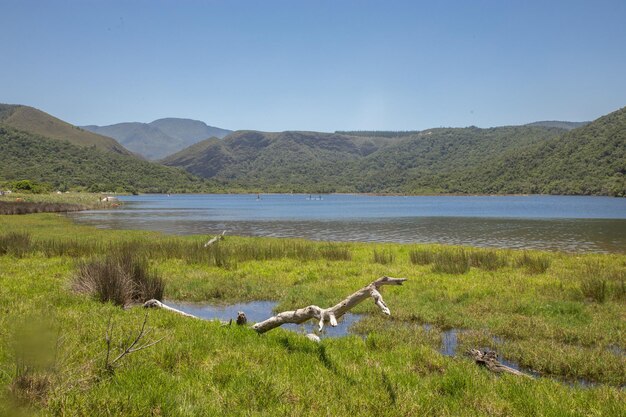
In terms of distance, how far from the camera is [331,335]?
11.4 m

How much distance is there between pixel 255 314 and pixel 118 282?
4.12 metres

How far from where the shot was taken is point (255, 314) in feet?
46.1

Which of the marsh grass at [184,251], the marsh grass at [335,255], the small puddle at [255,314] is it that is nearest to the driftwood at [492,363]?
the small puddle at [255,314]

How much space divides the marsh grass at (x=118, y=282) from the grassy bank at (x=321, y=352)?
57 cm

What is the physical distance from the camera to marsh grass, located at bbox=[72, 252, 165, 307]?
12.4 m

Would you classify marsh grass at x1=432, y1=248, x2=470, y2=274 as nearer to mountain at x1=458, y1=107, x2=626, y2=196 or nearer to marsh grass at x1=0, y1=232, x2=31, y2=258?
marsh grass at x1=0, y1=232, x2=31, y2=258

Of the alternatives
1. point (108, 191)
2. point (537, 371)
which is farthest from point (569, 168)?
point (537, 371)

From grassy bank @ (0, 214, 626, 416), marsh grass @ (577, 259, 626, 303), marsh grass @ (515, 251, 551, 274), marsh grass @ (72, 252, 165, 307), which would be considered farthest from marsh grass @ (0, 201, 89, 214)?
marsh grass @ (577, 259, 626, 303)

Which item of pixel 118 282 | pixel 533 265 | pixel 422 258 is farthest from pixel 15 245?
pixel 533 265

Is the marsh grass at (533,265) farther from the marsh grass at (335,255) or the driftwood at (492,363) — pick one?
the driftwood at (492,363)

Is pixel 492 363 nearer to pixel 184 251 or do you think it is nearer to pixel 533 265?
pixel 533 265

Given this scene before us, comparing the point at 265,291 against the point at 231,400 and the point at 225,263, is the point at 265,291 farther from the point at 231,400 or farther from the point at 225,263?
the point at 231,400

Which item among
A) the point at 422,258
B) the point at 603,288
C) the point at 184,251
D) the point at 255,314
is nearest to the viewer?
the point at 255,314

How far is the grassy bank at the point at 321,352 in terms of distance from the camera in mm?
5930
